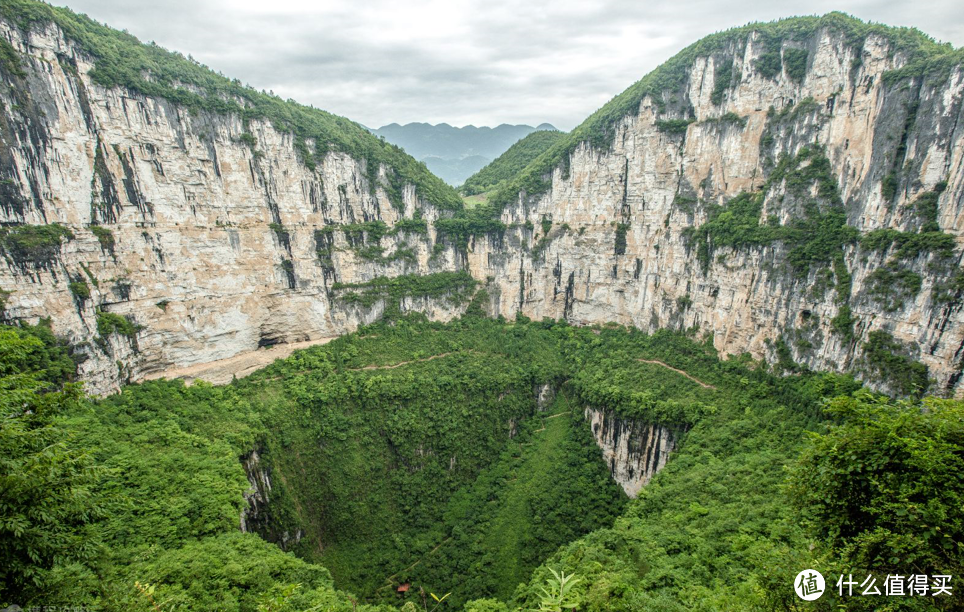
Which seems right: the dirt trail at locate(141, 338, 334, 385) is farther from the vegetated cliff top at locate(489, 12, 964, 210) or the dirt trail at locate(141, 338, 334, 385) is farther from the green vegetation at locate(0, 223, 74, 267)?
the vegetated cliff top at locate(489, 12, 964, 210)

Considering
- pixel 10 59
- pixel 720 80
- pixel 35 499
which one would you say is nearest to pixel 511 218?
pixel 720 80

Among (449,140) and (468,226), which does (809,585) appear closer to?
(468,226)

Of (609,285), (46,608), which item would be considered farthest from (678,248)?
(46,608)

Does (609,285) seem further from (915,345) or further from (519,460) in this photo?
(915,345)

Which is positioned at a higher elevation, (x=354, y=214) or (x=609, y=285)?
(x=354, y=214)

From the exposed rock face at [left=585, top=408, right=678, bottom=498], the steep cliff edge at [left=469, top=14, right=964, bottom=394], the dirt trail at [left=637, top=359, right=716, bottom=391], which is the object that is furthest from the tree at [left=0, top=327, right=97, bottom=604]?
the dirt trail at [left=637, top=359, right=716, bottom=391]

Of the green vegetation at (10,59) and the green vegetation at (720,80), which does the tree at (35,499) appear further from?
the green vegetation at (720,80)
